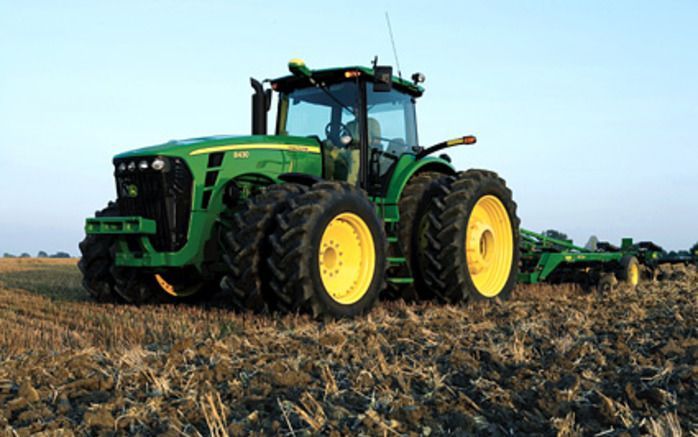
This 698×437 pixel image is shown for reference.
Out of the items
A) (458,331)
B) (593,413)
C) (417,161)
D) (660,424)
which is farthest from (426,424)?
(417,161)

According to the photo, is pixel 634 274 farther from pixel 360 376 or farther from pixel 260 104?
pixel 360 376

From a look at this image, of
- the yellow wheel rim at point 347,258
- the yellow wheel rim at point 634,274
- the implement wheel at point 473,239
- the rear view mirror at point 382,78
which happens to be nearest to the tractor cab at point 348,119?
the rear view mirror at point 382,78

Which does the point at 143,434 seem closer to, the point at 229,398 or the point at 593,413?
the point at 229,398

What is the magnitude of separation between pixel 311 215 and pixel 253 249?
1.88ft

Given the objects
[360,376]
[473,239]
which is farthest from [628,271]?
[360,376]

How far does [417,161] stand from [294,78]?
1.70 metres

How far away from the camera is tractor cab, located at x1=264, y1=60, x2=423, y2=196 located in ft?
24.9

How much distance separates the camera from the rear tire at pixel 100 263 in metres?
7.51

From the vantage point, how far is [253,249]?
19.4ft

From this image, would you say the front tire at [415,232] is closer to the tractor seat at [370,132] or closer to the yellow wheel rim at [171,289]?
the tractor seat at [370,132]

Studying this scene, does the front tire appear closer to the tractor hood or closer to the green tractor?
the green tractor

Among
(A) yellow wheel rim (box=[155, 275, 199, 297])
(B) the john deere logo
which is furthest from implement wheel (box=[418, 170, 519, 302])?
(B) the john deere logo

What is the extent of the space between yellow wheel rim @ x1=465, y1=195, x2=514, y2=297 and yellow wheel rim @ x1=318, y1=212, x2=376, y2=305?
160 centimetres

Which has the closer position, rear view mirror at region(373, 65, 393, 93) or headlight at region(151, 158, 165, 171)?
headlight at region(151, 158, 165, 171)
